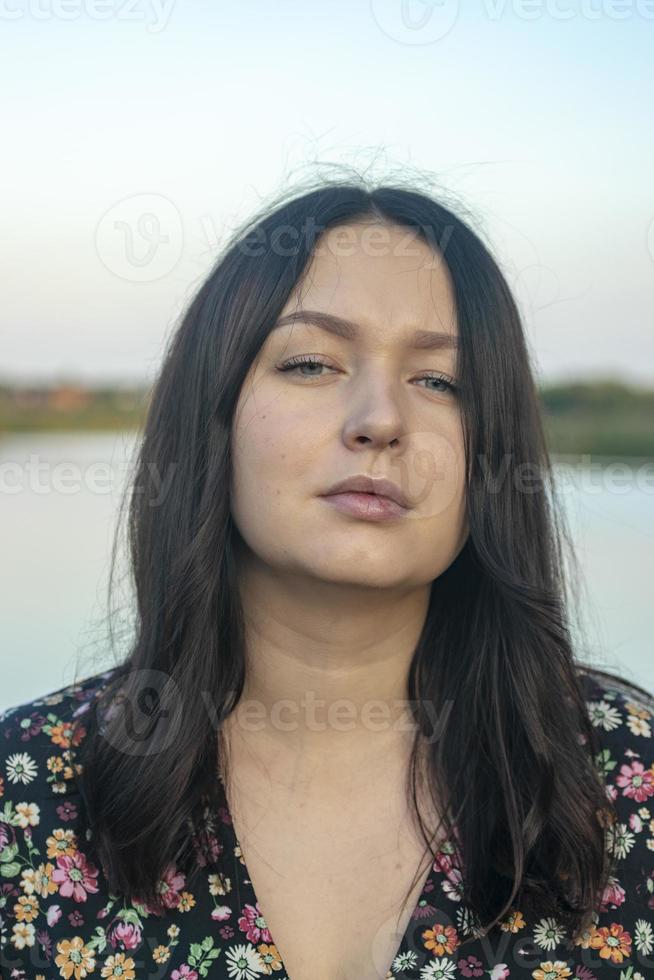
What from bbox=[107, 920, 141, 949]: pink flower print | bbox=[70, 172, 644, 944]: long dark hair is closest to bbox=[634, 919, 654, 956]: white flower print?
bbox=[70, 172, 644, 944]: long dark hair

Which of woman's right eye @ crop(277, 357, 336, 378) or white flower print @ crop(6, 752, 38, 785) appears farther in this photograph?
white flower print @ crop(6, 752, 38, 785)

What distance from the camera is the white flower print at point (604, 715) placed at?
7.88 feet

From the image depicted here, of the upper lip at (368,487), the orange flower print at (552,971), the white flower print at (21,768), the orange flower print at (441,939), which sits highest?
the upper lip at (368,487)

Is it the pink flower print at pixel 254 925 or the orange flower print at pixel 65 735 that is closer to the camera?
the pink flower print at pixel 254 925

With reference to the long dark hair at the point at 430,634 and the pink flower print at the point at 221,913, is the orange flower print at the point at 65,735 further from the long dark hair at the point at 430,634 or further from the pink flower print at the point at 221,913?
the pink flower print at the point at 221,913

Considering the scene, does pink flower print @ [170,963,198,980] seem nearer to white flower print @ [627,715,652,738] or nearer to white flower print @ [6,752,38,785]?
white flower print @ [6,752,38,785]

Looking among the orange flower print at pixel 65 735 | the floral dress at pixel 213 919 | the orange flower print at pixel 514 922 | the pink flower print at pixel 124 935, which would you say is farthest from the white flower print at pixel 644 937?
the orange flower print at pixel 65 735

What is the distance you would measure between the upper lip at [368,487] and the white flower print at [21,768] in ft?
2.72

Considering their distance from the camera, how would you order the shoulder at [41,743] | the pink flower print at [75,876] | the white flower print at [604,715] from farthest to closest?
the white flower print at [604,715] < the shoulder at [41,743] < the pink flower print at [75,876]

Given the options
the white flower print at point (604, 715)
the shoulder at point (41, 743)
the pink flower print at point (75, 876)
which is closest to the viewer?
the pink flower print at point (75, 876)

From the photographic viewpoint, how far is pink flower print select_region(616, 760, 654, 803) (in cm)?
231

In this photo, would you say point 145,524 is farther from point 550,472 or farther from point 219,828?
point 550,472

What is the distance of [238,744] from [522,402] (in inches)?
36.1

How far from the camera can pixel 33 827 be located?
7.35 ft
